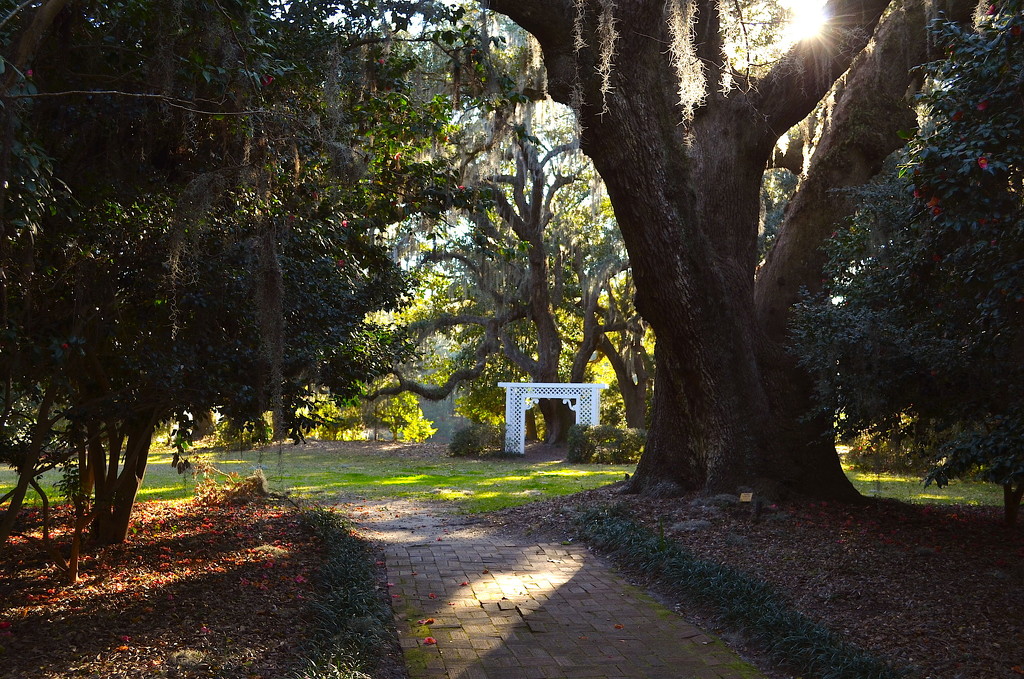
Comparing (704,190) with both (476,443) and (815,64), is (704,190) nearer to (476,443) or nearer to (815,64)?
(815,64)

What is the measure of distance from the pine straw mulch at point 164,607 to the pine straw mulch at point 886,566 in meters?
2.57

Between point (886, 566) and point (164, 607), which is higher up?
point (886, 566)

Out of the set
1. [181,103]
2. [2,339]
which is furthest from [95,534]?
[181,103]

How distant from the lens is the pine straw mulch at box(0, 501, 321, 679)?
3969mm

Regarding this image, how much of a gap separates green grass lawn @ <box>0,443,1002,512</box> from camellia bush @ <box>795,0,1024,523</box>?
4.41 metres

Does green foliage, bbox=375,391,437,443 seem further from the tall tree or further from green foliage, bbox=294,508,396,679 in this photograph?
green foliage, bbox=294,508,396,679

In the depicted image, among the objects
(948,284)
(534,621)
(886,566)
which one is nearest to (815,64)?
(948,284)

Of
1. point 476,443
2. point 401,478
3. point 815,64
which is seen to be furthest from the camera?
point 476,443

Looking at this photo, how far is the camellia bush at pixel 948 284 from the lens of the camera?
4.08m

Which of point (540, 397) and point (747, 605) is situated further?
point (540, 397)

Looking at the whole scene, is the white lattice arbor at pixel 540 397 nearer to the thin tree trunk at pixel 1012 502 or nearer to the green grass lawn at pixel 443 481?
the green grass lawn at pixel 443 481

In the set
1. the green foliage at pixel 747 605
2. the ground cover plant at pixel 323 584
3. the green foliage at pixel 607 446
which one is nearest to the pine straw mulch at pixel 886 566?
the ground cover plant at pixel 323 584

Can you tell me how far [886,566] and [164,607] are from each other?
4771 mm

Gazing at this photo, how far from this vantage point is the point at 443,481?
1302cm
